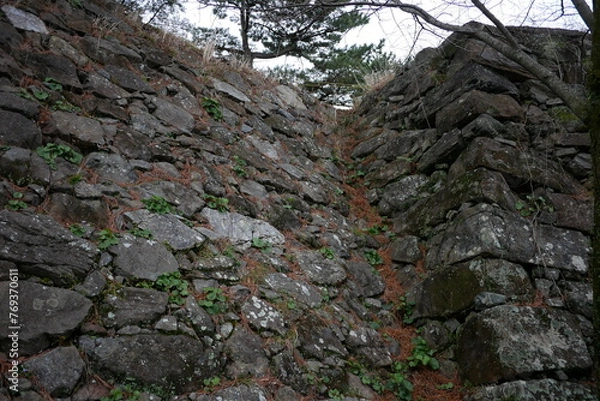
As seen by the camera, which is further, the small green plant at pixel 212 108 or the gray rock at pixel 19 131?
the small green plant at pixel 212 108

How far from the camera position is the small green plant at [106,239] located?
8.89 feet

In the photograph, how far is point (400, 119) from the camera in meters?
5.73

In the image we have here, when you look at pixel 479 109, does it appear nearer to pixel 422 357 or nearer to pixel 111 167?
pixel 422 357

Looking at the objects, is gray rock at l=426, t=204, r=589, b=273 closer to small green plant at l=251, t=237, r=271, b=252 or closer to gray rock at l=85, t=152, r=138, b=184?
small green plant at l=251, t=237, r=271, b=252

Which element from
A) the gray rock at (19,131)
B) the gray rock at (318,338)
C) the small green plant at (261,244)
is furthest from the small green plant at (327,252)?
the gray rock at (19,131)

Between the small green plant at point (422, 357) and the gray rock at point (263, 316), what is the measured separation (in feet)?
3.77

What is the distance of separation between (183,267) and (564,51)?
5.48 meters

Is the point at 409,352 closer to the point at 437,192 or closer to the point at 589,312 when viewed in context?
the point at 589,312

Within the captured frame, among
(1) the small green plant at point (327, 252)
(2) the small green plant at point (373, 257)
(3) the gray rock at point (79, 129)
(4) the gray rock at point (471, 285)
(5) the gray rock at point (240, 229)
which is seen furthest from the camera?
(2) the small green plant at point (373, 257)

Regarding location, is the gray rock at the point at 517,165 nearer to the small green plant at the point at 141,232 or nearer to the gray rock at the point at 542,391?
the gray rock at the point at 542,391

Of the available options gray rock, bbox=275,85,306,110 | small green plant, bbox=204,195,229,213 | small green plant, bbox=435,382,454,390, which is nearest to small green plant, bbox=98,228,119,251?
small green plant, bbox=204,195,229,213

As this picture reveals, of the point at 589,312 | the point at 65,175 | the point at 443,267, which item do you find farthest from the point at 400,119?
the point at 65,175

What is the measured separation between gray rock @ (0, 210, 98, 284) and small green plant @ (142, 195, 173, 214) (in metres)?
0.65

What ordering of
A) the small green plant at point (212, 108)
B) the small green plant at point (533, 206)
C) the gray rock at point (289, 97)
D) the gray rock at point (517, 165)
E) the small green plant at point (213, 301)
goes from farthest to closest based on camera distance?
1. the gray rock at point (289, 97)
2. the small green plant at point (212, 108)
3. the gray rock at point (517, 165)
4. the small green plant at point (533, 206)
5. the small green plant at point (213, 301)
